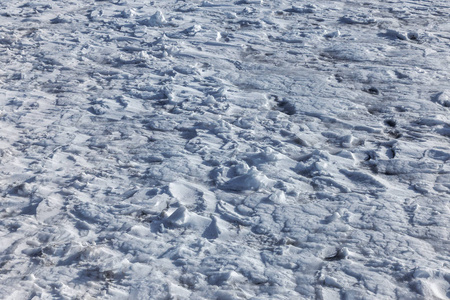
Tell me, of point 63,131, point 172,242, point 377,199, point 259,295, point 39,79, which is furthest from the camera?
point 39,79

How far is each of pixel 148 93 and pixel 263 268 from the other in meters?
2.15

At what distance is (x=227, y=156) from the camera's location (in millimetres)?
3383

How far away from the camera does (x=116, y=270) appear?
2.45 m

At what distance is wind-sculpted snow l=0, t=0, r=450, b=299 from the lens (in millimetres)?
2451

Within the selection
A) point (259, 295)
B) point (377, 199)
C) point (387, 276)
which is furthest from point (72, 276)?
point (377, 199)

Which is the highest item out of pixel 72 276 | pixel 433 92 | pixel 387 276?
pixel 433 92

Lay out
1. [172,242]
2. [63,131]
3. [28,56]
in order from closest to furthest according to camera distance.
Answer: [172,242]
[63,131]
[28,56]

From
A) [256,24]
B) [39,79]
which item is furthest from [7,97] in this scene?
[256,24]

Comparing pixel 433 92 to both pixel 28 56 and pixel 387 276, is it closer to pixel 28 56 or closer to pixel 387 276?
pixel 387 276

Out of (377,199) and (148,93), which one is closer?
(377,199)

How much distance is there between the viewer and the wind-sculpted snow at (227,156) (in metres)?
2.45

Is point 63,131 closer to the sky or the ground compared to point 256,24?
closer to the ground

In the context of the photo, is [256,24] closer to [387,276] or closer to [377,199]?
[377,199]

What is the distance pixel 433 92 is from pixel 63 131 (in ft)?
9.02
